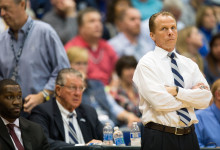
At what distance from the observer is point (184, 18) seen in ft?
31.7

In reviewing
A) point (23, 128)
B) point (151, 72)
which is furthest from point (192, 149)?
point (23, 128)

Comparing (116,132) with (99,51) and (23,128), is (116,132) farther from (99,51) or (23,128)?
(99,51)

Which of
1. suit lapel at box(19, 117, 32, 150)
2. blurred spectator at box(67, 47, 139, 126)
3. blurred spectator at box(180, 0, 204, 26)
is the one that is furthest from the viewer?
blurred spectator at box(180, 0, 204, 26)

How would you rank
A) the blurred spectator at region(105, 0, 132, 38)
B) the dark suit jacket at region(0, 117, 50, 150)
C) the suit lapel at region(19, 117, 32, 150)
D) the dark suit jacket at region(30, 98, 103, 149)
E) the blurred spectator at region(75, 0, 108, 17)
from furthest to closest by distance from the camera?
the blurred spectator at region(75, 0, 108, 17)
the blurred spectator at region(105, 0, 132, 38)
the dark suit jacket at region(30, 98, 103, 149)
the suit lapel at region(19, 117, 32, 150)
the dark suit jacket at region(0, 117, 50, 150)

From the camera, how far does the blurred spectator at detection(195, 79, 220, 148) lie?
16.9ft

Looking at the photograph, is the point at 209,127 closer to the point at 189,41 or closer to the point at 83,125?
the point at 83,125

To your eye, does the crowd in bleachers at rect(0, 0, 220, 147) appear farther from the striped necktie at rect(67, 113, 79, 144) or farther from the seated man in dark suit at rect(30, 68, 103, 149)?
the striped necktie at rect(67, 113, 79, 144)

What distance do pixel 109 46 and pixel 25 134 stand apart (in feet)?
12.1

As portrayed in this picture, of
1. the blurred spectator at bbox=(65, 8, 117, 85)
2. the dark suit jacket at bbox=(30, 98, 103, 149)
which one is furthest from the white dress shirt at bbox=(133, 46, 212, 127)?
the blurred spectator at bbox=(65, 8, 117, 85)

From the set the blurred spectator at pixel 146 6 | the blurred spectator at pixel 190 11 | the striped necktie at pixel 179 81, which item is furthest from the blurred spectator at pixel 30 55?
the blurred spectator at pixel 190 11

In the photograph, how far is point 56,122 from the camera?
4930 millimetres

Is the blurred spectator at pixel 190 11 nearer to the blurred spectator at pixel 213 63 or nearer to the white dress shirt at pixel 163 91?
the blurred spectator at pixel 213 63

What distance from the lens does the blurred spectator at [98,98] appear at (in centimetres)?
627

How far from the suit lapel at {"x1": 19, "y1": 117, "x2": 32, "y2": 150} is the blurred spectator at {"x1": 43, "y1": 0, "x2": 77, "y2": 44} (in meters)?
3.38
